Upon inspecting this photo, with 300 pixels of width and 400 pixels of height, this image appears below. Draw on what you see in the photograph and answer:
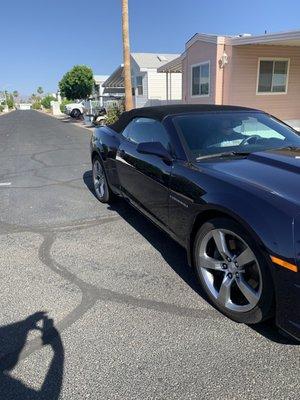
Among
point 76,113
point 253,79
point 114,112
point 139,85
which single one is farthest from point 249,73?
point 76,113

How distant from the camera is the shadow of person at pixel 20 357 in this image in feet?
7.07

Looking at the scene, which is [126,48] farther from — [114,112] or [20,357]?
[20,357]

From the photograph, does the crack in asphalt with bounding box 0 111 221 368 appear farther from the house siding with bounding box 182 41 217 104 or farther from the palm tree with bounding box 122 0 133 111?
the palm tree with bounding box 122 0 133 111

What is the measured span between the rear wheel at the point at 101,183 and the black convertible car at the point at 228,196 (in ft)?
2.94

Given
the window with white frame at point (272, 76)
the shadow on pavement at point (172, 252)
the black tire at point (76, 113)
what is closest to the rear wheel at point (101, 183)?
the shadow on pavement at point (172, 252)

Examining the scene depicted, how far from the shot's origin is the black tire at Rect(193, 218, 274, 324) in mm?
2342

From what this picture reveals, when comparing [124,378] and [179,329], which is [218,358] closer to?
[179,329]

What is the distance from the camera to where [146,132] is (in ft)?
13.9

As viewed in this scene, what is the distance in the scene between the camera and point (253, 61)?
14789 millimetres

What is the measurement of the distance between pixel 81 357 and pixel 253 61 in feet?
48.2

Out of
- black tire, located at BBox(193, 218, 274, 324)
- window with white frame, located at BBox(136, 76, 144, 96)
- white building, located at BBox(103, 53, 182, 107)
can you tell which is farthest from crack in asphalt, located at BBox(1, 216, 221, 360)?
window with white frame, located at BBox(136, 76, 144, 96)

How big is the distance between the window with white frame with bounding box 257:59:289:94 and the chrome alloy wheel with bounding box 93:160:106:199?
11450 mm

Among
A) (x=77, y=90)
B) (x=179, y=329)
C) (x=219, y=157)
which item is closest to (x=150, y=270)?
(x=179, y=329)

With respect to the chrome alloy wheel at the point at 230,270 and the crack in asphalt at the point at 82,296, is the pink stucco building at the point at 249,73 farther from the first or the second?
the chrome alloy wheel at the point at 230,270
